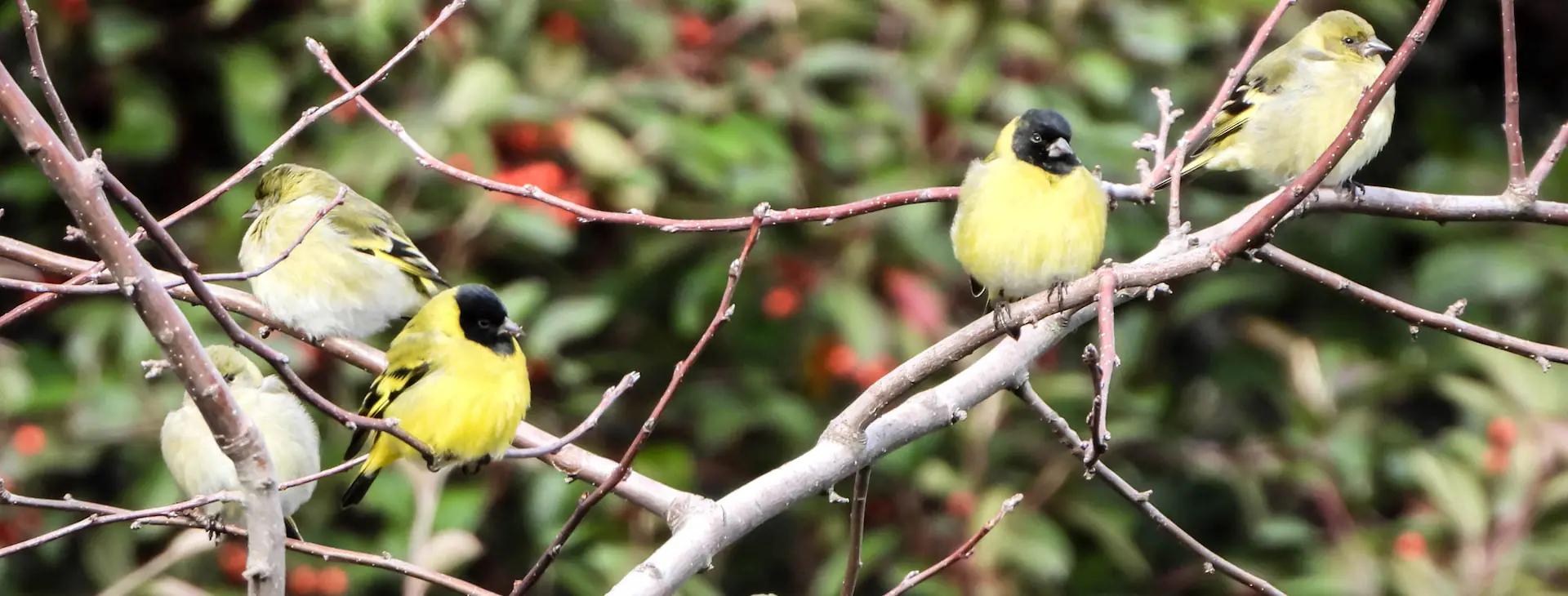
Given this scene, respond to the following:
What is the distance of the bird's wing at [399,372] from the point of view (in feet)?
9.78

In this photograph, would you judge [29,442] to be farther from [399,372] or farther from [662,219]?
[662,219]

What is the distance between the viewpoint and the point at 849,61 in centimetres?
483

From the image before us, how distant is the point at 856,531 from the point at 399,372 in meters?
0.97

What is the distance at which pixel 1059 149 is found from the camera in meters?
3.23

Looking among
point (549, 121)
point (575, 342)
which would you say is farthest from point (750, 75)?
point (575, 342)

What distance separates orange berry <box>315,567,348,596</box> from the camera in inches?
175

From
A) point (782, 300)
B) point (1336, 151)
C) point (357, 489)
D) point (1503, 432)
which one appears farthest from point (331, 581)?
point (1503, 432)

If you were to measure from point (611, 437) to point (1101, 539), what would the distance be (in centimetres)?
158

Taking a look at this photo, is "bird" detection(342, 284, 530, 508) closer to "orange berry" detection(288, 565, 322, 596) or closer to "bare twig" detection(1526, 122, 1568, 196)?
"orange berry" detection(288, 565, 322, 596)

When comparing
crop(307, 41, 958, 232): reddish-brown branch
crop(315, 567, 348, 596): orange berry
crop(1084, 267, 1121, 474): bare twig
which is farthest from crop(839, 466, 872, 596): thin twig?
crop(315, 567, 348, 596): orange berry

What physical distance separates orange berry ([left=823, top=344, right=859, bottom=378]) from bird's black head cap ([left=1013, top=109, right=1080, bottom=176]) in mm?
1378

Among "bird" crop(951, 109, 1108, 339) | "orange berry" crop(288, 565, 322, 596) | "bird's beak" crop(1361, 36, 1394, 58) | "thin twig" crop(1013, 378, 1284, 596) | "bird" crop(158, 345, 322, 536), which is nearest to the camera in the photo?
"thin twig" crop(1013, 378, 1284, 596)

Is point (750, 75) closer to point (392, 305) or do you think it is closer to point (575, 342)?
point (575, 342)

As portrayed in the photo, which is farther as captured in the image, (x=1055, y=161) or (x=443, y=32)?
(x=443, y=32)
